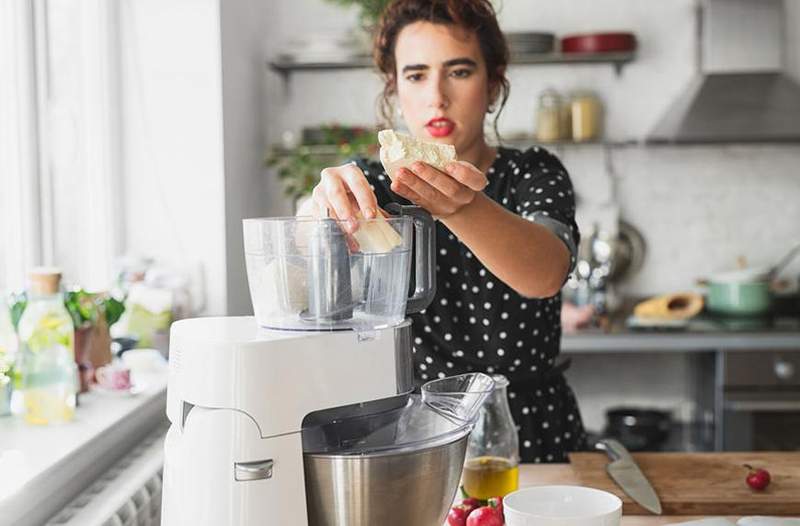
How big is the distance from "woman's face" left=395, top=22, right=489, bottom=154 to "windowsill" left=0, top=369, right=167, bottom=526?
0.78 metres

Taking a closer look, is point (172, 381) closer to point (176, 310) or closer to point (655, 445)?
point (176, 310)

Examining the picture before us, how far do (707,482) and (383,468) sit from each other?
61 centimetres

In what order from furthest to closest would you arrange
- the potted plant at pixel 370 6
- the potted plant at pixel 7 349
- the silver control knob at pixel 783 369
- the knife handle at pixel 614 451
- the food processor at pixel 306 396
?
1. the potted plant at pixel 370 6
2. the silver control knob at pixel 783 369
3. the potted plant at pixel 7 349
4. the knife handle at pixel 614 451
5. the food processor at pixel 306 396

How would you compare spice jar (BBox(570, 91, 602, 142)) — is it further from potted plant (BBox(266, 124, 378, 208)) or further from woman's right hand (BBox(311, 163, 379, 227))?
woman's right hand (BBox(311, 163, 379, 227))

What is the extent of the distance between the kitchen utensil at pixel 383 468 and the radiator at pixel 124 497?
64 centimetres

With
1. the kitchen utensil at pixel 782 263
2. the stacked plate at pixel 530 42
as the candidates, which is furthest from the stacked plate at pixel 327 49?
the kitchen utensil at pixel 782 263

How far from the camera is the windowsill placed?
149cm

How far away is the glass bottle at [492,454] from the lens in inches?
50.6

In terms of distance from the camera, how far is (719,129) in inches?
134

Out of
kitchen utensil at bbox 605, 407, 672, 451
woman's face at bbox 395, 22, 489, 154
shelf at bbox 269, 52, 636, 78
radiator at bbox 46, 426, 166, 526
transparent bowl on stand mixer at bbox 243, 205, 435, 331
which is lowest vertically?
kitchen utensil at bbox 605, 407, 672, 451

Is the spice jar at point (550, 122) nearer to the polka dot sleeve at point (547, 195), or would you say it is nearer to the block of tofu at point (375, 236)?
the polka dot sleeve at point (547, 195)

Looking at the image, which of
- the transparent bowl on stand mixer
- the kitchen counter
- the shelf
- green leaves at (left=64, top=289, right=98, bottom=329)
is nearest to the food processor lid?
the transparent bowl on stand mixer

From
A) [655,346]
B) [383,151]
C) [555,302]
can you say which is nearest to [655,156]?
[655,346]

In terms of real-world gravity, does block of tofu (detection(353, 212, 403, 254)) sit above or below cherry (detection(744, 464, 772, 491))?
above
